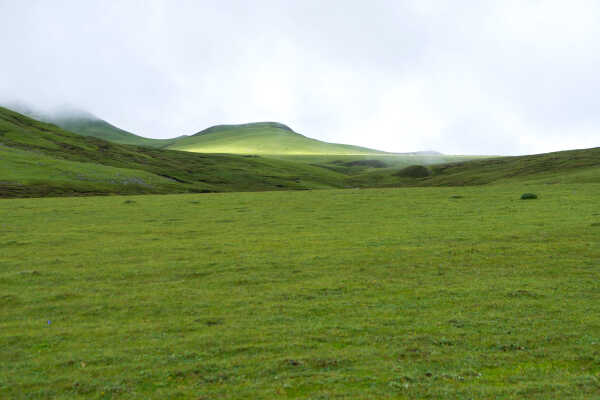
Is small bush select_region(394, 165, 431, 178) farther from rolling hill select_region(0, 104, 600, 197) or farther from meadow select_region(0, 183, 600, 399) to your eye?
meadow select_region(0, 183, 600, 399)

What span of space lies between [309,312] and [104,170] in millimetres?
104719

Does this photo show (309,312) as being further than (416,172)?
No

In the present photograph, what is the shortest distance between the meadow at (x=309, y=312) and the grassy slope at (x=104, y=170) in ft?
211

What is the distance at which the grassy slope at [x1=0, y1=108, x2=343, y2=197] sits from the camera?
89419mm

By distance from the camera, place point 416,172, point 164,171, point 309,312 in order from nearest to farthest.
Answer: point 309,312
point 164,171
point 416,172

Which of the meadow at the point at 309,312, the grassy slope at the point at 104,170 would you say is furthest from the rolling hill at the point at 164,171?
the meadow at the point at 309,312

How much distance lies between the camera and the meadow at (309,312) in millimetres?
10023

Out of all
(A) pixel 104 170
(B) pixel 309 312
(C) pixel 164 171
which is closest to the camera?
(B) pixel 309 312

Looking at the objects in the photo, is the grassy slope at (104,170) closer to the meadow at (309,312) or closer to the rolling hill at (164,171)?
the rolling hill at (164,171)

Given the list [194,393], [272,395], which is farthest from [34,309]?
[272,395]

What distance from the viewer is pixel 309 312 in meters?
14.5

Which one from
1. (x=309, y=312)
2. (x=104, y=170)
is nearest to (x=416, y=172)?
(x=104, y=170)

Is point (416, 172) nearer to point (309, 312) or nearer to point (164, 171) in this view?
point (164, 171)

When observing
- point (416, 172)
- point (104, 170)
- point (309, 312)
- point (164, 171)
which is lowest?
point (164, 171)
